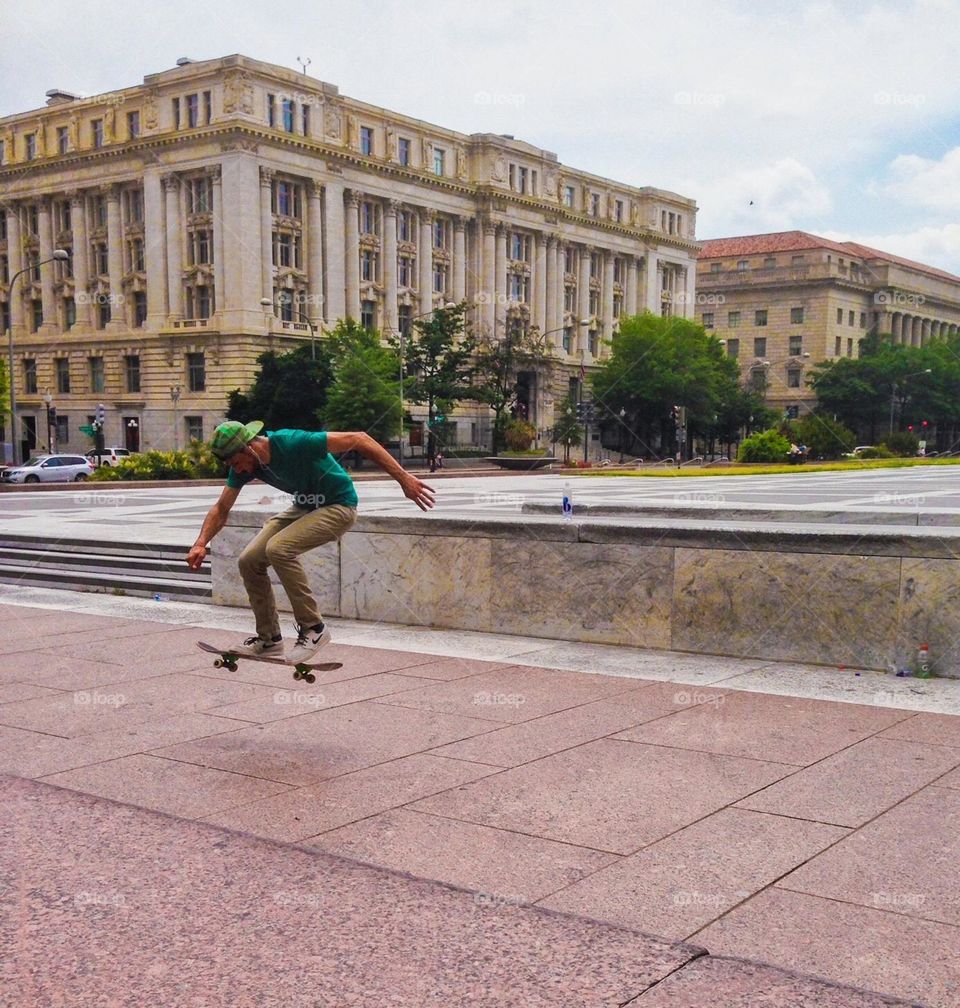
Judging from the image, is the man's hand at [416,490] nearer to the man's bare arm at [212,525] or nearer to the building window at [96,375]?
the man's bare arm at [212,525]

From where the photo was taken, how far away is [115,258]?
76.6 m

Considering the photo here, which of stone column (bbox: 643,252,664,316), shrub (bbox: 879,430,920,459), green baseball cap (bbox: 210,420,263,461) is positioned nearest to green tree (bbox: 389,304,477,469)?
shrub (bbox: 879,430,920,459)

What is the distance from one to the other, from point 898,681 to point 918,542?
103 centimetres

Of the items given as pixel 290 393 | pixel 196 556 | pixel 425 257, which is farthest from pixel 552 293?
pixel 196 556

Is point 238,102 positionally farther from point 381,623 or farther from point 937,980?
point 937,980

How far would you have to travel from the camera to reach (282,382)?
63844 mm

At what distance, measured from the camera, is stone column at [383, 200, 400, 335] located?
8069cm

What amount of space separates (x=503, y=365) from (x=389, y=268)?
10.8 m

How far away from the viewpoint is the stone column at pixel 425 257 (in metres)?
84.2

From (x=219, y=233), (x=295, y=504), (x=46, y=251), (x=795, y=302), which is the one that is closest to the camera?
(x=295, y=504)

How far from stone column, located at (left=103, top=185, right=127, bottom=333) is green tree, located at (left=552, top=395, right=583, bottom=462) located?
32.0 metres

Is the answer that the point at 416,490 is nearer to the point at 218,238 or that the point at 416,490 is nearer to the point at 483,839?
the point at 483,839

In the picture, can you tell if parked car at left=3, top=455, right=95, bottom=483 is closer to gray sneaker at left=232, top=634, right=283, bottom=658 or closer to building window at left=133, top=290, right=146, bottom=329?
building window at left=133, top=290, right=146, bottom=329

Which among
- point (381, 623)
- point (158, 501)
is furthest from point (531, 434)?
point (381, 623)
